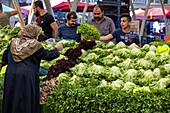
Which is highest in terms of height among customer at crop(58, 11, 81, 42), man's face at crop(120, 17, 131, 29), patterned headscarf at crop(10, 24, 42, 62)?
patterned headscarf at crop(10, 24, 42, 62)

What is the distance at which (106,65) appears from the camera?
6.98 meters

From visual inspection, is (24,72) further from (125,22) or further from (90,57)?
(125,22)

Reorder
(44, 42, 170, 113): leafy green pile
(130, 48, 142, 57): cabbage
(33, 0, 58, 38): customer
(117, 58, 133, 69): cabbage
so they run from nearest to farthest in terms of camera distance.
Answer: (44, 42, 170, 113): leafy green pile < (117, 58, 133, 69): cabbage < (130, 48, 142, 57): cabbage < (33, 0, 58, 38): customer

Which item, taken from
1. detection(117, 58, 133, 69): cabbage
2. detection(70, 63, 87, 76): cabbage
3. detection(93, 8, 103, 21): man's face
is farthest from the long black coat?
detection(93, 8, 103, 21): man's face

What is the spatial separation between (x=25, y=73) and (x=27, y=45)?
0.36 metres

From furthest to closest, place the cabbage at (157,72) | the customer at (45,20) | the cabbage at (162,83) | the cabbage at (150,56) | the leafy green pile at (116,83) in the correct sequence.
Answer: the customer at (45,20) → the cabbage at (150,56) → the cabbage at (157,72) → the cabbage at (162,83) → the leafy green pile at (116,83)

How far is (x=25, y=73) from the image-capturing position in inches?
237

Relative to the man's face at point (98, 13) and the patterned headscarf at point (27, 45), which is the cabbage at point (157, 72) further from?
the man's face at point (98, 13)

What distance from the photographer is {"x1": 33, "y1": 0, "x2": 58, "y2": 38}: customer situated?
32.4 feet

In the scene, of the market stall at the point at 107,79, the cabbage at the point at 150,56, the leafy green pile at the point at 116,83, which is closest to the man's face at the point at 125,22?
the market stall at the point at 107,79

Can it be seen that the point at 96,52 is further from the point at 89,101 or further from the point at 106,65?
the point at 89,101

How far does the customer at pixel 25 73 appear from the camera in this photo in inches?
237

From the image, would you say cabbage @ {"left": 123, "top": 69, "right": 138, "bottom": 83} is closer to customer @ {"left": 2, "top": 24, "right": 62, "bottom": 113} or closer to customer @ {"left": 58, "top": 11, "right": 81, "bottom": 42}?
customer @ {"left": 2, "top": 24, "right": 62, "bottom": 113}

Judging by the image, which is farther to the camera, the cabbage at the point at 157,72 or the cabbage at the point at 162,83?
the cabbage at the point at 157,72
